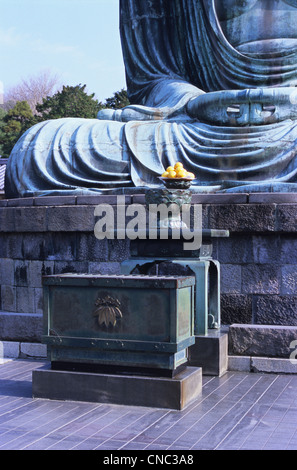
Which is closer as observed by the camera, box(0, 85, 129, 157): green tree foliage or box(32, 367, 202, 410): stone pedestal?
box(32, 367, 202, 410): stone pedestal

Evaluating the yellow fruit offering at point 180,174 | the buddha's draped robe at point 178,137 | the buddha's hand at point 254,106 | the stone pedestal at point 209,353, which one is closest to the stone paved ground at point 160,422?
the stone pedestal at point 209,353

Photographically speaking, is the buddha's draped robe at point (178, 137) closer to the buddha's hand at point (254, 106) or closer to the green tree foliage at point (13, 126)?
the buddha's hand at point (254, 106)

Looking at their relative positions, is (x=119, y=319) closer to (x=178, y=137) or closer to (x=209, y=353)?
(x=209, y=353)

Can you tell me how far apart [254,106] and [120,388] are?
3789 millimetres

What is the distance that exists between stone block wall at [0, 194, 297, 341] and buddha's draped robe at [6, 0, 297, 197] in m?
0.44

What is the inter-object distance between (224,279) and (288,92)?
7.37 feet

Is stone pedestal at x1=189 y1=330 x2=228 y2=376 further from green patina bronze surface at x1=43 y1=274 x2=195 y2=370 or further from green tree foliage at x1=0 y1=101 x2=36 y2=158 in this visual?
green tree foliage at x1=0 y1=101 x2=36 y2=158

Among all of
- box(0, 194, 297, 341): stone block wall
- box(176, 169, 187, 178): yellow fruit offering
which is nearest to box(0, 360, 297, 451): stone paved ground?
box(0, 194, 297, 341): stone block wall

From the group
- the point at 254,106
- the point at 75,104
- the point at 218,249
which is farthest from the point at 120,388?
the point at 75,104

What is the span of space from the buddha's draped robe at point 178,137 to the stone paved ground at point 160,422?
2.35m

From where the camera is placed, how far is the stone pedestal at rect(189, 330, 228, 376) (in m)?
4.78

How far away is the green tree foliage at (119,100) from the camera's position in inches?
712

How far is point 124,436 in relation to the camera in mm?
3402

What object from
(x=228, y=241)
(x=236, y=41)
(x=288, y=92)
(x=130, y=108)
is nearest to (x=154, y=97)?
(x=130, y=108)
